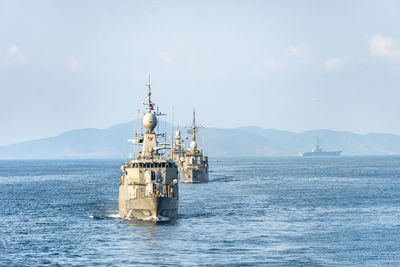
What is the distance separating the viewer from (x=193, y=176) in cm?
14688

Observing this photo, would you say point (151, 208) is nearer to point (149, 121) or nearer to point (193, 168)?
point (149, 121)

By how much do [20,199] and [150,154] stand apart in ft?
144

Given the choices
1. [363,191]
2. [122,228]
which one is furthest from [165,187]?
[363,191]

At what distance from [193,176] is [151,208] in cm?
8469

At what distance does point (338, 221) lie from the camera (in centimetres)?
6681

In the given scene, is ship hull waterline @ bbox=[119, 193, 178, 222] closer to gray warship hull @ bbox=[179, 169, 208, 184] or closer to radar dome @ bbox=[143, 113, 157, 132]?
radar dome @ bbox=[143, 113, 157, 132]

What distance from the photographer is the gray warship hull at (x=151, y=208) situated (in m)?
62.0

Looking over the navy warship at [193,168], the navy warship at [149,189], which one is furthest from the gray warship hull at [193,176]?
the navy warship at [149,189]

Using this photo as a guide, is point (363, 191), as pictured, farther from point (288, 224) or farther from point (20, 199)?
point (20, 199)

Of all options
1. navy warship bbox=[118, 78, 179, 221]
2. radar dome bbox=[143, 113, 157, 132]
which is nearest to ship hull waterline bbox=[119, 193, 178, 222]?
navy warship bbox=[118, 78, 179, 221]

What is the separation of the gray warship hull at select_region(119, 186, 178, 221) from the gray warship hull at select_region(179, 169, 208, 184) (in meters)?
80.4

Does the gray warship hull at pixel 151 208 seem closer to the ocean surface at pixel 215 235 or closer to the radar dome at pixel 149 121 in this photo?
the ocean surface at pixel 215 235

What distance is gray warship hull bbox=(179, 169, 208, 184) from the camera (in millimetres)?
146625

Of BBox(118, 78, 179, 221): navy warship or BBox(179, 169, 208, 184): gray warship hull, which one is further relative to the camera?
BBox(179, 169, 208, 184): gray warship hull
